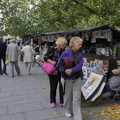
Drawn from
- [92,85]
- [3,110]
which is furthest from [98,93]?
[3,110]

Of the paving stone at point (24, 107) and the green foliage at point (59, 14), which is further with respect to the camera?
the green foliage at point (59, 14)

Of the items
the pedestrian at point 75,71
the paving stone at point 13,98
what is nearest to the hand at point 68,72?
the pedestrian at point 75,71

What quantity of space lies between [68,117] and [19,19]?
64.6 ft

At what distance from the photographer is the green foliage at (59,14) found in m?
8.96

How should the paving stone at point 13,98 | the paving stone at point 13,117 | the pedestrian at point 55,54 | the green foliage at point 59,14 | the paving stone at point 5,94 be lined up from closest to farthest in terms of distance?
the paving stone at point 13,117, the pedestrian at point 55,54, the paving stone at point 13,98, the paving stone at point 5,94, the green foliage at point 59,14

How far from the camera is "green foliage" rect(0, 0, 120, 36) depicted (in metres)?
8.96

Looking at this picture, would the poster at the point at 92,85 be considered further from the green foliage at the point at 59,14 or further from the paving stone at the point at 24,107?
the green foliage at the point at 59,14

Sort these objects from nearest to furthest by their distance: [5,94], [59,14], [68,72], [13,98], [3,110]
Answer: [68,72]
[3,110]
[13,98]
[5,94]
[59,14]

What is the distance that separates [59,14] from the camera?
11.9 metres

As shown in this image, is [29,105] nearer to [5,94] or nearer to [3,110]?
[3,110]

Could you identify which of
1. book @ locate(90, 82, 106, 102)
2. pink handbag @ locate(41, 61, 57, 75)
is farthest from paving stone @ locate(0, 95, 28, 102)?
book @ locate(90, 82, 106, 102)

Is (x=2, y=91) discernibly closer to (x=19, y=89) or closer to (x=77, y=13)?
(x=19, y=89)

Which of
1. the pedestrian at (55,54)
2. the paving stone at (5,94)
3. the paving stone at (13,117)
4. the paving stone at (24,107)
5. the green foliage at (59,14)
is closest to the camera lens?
the paving stone at (13,117)

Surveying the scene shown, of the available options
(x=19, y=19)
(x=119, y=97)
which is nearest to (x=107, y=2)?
(x=119, y=97)
